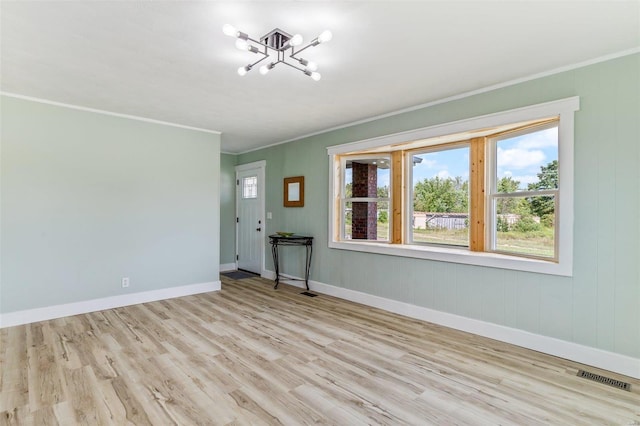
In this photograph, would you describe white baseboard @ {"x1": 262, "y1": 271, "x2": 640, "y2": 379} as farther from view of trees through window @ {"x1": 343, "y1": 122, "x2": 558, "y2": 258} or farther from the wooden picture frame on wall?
the wooden picture frame on wall

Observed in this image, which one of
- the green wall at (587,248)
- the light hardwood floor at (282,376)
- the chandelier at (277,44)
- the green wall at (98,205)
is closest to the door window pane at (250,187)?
the green wall at (98,205)

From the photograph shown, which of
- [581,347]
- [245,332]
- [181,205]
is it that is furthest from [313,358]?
[181,205]

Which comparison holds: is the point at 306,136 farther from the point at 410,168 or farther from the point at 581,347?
the point at 581,347

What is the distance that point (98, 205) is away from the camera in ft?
13.1

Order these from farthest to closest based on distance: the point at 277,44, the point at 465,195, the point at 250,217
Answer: the point at 250,217 → the point at 465,195 → the point at 277,44

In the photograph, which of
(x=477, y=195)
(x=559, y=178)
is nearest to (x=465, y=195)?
(x=477, y=195)

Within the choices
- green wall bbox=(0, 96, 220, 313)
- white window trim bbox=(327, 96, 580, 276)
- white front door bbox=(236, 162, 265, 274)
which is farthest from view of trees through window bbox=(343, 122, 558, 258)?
green wall bbox=(0, 96, 220, 313)

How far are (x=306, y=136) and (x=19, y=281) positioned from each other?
4.02m

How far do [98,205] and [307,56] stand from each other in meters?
3.22

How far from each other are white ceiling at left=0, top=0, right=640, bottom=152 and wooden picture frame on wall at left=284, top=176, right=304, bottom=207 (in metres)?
1.70

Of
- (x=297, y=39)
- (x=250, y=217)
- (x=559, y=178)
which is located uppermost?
(x=297, y=39)

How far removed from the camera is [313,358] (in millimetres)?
2764

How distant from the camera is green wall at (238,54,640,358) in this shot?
2.47 m

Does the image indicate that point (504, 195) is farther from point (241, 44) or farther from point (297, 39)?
point (241, 44)
